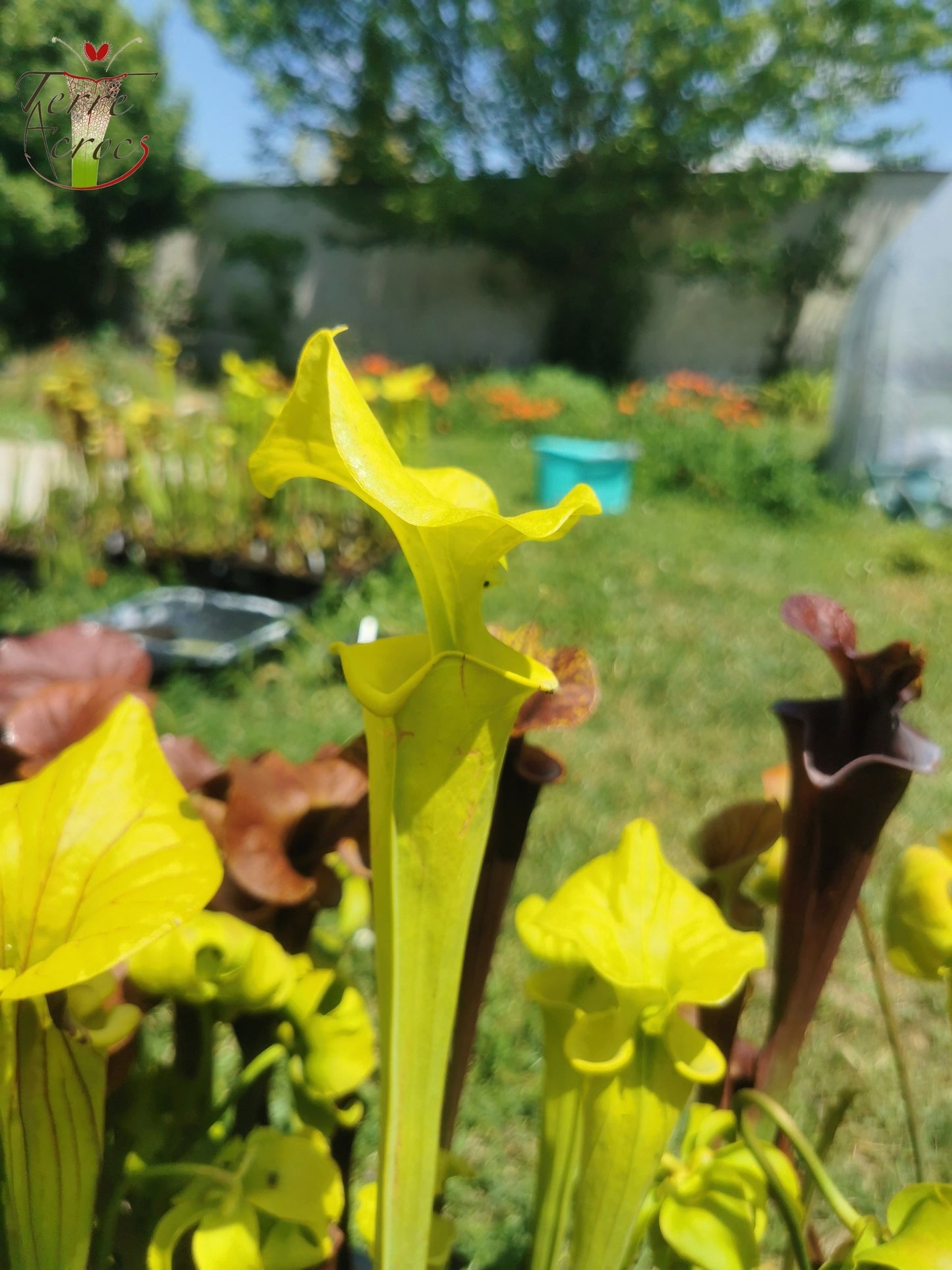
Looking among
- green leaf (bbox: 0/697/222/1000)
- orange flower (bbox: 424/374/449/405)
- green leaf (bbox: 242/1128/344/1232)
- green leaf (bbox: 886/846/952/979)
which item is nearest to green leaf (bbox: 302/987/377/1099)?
green leaf (bbox: 242/1128/344/1232)

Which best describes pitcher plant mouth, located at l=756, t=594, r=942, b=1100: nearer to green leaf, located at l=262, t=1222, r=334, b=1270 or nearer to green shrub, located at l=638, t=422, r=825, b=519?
green leaf, located at l=262, t=1222, r=334, b=1270

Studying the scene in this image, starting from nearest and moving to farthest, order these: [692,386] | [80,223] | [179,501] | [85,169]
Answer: [85,169]
[179,501]
[692,386]
[80,223]

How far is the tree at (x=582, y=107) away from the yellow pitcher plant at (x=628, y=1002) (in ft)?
32.4

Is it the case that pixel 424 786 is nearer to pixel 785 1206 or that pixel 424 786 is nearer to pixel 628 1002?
pixel 628 1002

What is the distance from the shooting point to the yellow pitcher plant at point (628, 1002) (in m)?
0.36

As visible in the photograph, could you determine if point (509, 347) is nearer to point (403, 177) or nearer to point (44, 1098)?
point (403, 177)

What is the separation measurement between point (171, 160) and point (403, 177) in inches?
96.5

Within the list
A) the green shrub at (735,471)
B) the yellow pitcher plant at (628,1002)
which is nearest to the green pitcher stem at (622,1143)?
the yellow pitcher plant at (628,1002)

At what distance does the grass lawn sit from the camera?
3.73ft

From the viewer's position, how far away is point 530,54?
892cm

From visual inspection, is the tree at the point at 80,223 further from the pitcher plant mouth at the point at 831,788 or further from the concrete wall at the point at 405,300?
the pitcher plant mouth at the point at 831,788

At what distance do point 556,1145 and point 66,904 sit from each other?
0.25 m

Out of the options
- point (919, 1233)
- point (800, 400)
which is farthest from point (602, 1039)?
point (800, 400)

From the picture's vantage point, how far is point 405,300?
10.4 meters
